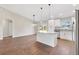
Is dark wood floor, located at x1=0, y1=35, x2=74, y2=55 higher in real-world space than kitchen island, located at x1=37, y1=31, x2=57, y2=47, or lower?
lower

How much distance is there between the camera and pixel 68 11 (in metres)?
2.34

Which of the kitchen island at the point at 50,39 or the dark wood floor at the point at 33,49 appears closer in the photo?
the dark wood floor at the point at 33,49

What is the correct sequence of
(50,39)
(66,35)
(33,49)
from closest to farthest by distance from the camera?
(66,35) < (33,49) < (50,39)

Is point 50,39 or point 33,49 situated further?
point 50,39

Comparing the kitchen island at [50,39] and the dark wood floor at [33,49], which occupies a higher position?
the kitchen island at [50,39]

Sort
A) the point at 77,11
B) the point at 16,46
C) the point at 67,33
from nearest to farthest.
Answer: the point at 77,11
the point at 67,33
the point at 16,46

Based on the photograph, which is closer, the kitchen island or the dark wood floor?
the dark wood floor

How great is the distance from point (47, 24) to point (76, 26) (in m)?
0.73

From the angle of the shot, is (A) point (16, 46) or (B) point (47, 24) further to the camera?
(A) point (16, 46)

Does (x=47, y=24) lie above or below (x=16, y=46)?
above

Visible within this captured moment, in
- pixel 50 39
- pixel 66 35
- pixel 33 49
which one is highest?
pixel 66 35
